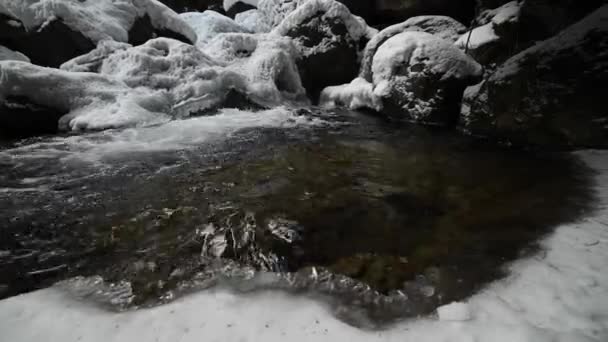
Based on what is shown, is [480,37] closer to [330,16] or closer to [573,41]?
[573,41]

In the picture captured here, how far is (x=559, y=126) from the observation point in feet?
13.6

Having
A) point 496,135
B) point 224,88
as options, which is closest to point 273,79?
point 224,88

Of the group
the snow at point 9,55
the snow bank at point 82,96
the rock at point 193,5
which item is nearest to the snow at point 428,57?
the snow bank at point 82,96

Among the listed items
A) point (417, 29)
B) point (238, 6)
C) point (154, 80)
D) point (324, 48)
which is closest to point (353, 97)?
point (324, 48)

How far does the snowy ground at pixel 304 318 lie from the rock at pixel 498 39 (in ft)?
21.8

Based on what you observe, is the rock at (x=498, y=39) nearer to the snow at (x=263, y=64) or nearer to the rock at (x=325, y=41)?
the rock at (x=325, y=41)

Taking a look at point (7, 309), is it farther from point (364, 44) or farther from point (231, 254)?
point (364, 44)

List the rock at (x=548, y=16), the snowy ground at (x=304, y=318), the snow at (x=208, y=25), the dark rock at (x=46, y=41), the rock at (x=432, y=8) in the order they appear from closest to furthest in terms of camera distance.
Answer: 1. the snowy ground at (x=304, y=318)
2. the rock at (x=548, y=16)
3. the dark rock at (x=46, y=41)
4. the rock at (x=432, y=8)
5. the snow at (x=208, y=25)

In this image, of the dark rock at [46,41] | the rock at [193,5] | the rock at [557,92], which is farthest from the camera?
the rock at [193,5]

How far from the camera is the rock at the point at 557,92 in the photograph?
3865 mm

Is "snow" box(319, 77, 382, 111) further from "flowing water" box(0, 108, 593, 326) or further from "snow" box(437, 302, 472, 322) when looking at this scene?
"snow" box(437, 302, 472, 322)

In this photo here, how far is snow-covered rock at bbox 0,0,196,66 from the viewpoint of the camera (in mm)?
7152

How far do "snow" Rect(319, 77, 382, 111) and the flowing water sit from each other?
3.26 metres

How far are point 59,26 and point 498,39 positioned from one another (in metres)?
10.5
